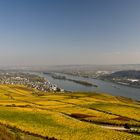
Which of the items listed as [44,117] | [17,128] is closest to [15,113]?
[44,117]

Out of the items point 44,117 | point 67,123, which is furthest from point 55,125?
point 44,117

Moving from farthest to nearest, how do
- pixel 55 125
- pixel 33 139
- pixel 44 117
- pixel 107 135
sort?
pixel 44 117, pixel 55 125, pixel 107 135, pixel 33 139

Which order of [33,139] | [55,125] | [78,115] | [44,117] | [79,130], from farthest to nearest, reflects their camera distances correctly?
[78,115]
[44,117]
[55,125]
[79,130]
[33,139]

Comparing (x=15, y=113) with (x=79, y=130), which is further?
(x=15, y=113)

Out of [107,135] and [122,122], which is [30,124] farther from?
[122,122]

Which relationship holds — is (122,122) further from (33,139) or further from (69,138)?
(33,139)

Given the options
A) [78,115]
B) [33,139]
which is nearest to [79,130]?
[33,139]

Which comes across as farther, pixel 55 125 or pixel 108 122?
pixel 108 122

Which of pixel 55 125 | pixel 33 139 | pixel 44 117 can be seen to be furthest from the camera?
pixel 44 117
